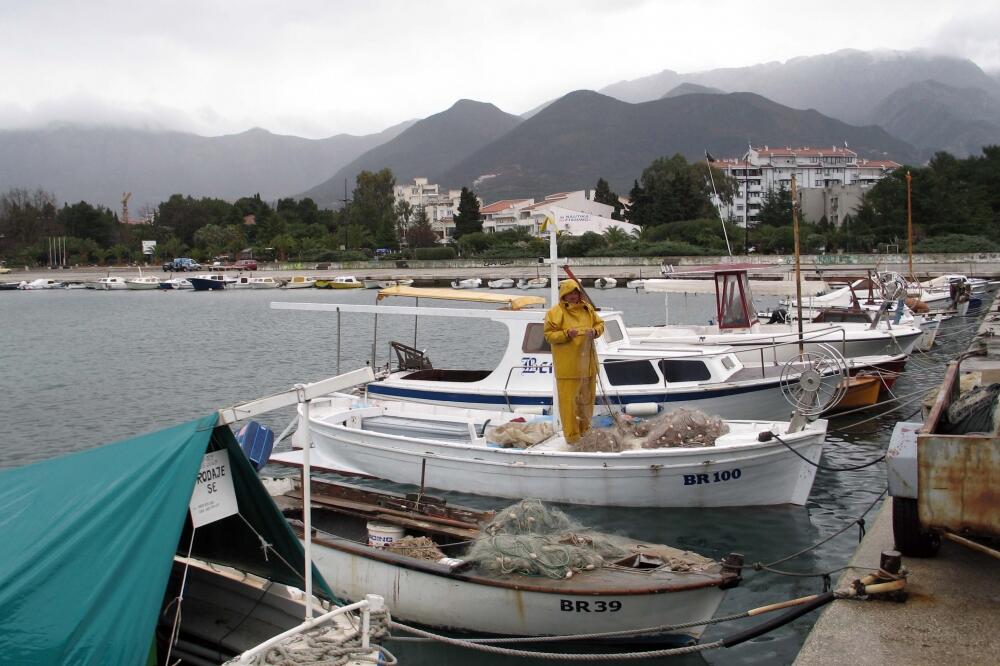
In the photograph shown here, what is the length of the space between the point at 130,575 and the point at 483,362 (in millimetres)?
29197

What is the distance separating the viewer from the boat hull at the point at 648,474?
13727 millimetres

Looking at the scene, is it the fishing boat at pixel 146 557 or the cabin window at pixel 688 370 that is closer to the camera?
the fishing boat at pixel 146 557

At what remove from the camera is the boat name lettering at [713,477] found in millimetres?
13844

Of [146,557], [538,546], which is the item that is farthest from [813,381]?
[146,557]

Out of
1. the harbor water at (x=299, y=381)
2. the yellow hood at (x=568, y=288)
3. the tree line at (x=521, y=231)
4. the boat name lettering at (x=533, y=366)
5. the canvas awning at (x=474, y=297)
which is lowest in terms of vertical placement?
the harbor water at (x=299, y=381)

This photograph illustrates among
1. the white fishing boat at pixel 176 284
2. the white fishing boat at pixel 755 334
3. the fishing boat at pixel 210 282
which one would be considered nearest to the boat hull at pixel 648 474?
the white fishing boat at pixel 755 334

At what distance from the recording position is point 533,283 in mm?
88562

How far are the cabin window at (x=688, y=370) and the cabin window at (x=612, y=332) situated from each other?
4.27 ft

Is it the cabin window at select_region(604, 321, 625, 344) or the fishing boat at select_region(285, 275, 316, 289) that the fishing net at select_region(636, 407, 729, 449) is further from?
the fishing boat at select_region(285, 275, 316, 289)

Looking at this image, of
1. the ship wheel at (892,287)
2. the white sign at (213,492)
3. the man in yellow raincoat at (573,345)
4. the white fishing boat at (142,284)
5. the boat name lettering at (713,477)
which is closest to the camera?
the white sign at (213,492)

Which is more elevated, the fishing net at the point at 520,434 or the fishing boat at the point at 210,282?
the fishing boat at the point at 210,282

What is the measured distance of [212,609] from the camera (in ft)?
26.1

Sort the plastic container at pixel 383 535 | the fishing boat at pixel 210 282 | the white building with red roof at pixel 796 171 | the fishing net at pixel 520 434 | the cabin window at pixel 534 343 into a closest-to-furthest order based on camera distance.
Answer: the plastic container at pixel 383 535 < the fishing net at pixel 520 434 < the cabin window at pixel 534 343 < the fishing boat at pixel 210 282 < the white building with red roof at pixel 796 171

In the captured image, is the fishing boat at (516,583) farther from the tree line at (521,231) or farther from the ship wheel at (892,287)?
the tree line at (521,231)
